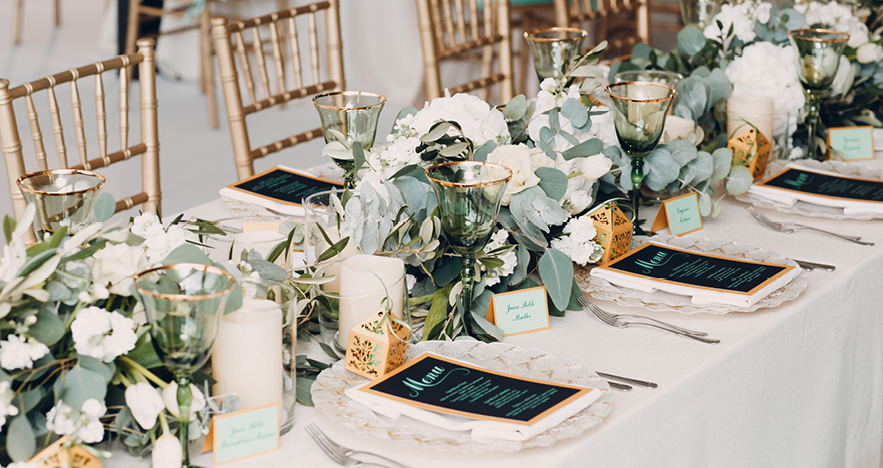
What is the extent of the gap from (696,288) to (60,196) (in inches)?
30.0

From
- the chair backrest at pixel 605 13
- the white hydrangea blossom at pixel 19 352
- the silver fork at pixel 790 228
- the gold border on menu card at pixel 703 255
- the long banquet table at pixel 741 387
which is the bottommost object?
the long banquet table at pixel 741 387

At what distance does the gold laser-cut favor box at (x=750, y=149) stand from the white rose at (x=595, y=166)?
20.9 inches

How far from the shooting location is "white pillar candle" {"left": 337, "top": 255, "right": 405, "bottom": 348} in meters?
0.87

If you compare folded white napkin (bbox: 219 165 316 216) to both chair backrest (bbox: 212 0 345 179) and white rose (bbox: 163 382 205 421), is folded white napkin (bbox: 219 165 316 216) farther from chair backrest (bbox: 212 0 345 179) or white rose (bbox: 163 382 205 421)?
white rose (bbox: 163 382 205 421)

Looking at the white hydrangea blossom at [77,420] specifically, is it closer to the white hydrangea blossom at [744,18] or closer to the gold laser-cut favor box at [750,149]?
the gold laser-cut favor box at [750,149]

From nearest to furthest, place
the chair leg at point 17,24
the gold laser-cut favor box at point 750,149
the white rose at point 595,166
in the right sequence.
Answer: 1. the white rose at point 595,166
2. the gold laser-cut favor box at point 750,149
3. the chair leg at point 17,24

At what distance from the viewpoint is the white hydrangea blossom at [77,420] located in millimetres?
646

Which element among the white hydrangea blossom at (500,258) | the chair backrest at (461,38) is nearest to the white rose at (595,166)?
the white hydrangea blossom at (500,258)

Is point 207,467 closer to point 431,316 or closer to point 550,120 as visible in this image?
point 431,316

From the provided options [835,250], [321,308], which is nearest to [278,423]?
[321,308]

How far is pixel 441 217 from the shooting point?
88 cm

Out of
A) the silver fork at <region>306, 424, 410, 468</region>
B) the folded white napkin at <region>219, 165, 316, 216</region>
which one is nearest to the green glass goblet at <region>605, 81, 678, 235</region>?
the folded white napkin at <region>219, 165, 316, 216</region>

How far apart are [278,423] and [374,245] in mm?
240

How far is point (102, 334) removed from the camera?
0.66 metres
